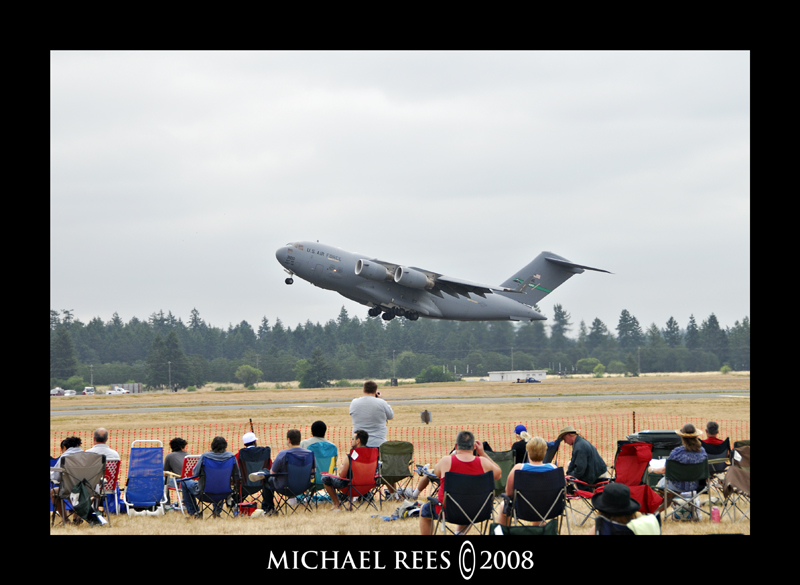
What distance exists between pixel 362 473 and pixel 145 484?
295cm

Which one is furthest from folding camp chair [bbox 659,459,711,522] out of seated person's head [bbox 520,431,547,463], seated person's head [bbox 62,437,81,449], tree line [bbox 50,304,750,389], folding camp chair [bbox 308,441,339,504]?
tree line [bbox 50,304,750,389]

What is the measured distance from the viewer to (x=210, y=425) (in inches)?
1135

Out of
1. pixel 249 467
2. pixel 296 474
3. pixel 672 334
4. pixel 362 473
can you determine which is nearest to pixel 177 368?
pixel 672 334

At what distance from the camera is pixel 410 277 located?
36.8m

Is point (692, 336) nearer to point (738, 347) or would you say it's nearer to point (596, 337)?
point (738, 347)

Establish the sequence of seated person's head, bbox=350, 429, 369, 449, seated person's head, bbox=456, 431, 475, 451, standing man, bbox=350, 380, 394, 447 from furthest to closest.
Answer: standing man, bbox=350, 380, 394, 447, seated person's head, bbox=350, 429, 369, 449, seated person's head, bbox=456, 431, 475, 451

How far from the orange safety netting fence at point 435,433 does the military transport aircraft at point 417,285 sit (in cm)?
875

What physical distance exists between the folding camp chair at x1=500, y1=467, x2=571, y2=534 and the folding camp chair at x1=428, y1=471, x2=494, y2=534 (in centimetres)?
29

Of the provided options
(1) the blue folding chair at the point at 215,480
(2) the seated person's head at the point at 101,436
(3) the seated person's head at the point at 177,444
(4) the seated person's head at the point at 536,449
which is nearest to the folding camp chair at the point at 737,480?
(4) the seated person's head at the point at 536,449

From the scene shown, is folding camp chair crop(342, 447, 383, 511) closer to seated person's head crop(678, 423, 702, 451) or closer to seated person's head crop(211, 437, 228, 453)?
seated person's head crop(211, 437, 228, 453)

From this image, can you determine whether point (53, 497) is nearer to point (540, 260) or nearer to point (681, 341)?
point (540, 260)

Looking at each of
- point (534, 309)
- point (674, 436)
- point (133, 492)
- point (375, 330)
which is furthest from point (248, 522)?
point (375, 330)

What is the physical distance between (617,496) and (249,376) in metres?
73.8

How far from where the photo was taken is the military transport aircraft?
34.7 m
